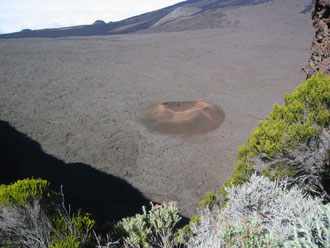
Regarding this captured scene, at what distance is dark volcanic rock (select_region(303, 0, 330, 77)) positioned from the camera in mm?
6029

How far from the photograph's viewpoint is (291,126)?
396 centimetres

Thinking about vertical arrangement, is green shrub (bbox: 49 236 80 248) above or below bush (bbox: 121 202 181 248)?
above

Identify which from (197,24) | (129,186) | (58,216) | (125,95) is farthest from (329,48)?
(197,24)

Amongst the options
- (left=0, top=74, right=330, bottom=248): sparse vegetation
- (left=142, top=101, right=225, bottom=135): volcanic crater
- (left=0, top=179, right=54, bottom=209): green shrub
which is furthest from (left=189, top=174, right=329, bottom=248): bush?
(left=142, top=101, right=225, bottom=135): volcanic crater

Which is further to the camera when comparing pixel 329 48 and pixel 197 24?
pixel 197 24

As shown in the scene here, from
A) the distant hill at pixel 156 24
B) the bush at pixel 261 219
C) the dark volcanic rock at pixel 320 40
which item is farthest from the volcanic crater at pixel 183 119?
the distant hill at pixel 156 24

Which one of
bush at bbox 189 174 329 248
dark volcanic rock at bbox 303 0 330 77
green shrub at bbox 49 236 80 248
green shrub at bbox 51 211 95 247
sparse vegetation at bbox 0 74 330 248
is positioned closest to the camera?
bush at bbox 189 174 329 248

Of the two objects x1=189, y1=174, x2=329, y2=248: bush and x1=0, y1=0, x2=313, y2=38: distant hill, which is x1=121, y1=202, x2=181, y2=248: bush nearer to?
x1=189, y1=174, x2=329, y2=248: bush

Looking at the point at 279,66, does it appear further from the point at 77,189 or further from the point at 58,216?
the point at 58,216

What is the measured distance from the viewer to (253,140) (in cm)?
439

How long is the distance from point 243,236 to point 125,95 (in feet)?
35.9

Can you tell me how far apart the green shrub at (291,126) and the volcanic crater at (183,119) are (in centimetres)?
511

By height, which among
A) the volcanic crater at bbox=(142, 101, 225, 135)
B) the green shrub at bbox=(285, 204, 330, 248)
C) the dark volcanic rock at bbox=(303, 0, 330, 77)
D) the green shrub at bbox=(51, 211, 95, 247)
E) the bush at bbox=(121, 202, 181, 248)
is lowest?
the volcanic crater at bbox=(142, 101, 225, 135)

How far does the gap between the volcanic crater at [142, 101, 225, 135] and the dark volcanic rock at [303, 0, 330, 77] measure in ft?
13.9
